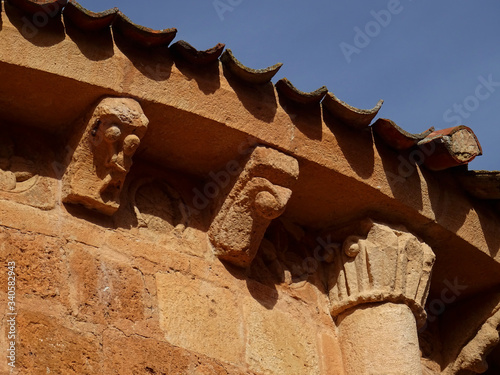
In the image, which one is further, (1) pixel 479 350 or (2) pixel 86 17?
(1) pixel 479 350

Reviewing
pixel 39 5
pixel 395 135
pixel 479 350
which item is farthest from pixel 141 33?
pixel 479 350

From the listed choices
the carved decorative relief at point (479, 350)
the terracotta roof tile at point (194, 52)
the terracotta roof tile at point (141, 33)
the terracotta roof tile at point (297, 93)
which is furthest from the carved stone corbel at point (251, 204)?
the carved decorative relief at point (479, 350)

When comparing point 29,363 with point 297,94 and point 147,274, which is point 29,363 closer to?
point 147,274

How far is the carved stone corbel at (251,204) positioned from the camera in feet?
17.4

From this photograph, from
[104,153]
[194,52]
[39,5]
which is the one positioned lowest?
[104,153]

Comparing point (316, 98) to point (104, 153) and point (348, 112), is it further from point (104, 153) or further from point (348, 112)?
point (104, 153)

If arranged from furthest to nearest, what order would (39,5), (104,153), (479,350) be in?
(479,350), (104,153), (39,5)

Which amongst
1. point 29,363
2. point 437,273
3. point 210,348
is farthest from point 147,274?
point 437,273

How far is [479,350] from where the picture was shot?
20.0ft

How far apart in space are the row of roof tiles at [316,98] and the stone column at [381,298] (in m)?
0.48

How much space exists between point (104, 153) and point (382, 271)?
1.63 meters

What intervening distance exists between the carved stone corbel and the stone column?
609 mm

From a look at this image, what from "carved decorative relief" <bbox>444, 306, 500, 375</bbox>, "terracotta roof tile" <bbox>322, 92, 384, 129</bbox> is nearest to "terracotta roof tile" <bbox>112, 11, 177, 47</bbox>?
"terracotta roof tile" <bbox>322, 92, 384, 129</bbox>

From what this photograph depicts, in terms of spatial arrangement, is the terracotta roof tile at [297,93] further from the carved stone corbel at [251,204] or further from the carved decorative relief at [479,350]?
the carved decorative relief at [479,350]
